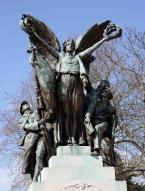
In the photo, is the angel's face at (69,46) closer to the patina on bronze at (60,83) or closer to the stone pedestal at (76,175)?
the patina on bronze at (60,83)

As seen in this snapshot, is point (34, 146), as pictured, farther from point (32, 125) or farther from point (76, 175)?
point (76, 175)

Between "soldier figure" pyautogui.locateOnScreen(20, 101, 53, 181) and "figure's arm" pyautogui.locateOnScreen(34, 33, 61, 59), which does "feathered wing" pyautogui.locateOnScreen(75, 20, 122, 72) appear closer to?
"figure's arm" pyautogui.locateOnScreen(34, 33, 61, 59)

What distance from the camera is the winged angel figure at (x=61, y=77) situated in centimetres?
952

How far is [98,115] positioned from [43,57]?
5.44 ft

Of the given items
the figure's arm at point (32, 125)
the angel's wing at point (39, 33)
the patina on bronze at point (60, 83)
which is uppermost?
the angel's wing at point (39, 33)

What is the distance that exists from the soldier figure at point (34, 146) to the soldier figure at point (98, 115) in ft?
3.24

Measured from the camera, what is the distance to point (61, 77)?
974 cm

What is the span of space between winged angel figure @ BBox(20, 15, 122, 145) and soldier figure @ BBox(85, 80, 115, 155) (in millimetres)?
210

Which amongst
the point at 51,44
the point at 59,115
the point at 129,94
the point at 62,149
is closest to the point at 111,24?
the point at 51,44

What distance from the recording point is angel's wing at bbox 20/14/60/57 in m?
10.0

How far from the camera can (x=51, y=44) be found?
10.5m

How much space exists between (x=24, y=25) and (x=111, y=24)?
6.37 feet

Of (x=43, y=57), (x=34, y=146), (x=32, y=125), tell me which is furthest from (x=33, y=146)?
(x=43, y=57)

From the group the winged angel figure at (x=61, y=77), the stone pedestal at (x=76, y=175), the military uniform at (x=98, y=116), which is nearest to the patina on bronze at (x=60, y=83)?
the winged angel figure at (x=61, y=77)
